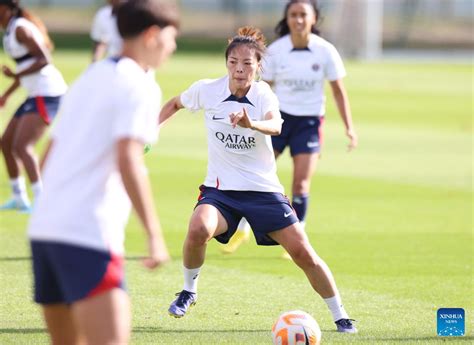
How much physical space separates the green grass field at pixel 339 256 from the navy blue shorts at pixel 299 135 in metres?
1.09

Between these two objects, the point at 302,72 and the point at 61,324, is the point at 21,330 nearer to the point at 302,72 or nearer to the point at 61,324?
the point at 61,324

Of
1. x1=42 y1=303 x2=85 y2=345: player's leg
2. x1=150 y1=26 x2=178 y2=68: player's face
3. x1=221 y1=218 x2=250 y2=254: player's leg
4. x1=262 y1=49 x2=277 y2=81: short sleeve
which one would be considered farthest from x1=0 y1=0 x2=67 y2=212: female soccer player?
x1=150 y1=26 x2=178 y2=68: player's face

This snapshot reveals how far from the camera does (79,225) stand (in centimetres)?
457

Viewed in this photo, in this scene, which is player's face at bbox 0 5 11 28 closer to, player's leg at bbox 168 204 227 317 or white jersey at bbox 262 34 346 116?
white jersey at bbox 262 34 346 116

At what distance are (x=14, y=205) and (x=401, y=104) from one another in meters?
19.2

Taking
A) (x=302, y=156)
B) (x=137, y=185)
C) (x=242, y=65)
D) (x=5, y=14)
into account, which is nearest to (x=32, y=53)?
(x=5, y=14)

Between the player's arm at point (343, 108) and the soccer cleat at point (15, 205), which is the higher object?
the player's arm at point (343, 108)

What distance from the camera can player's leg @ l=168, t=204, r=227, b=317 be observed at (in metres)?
7.53

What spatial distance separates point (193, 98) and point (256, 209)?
0.97 meters

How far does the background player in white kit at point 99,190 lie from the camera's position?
4.55 metres

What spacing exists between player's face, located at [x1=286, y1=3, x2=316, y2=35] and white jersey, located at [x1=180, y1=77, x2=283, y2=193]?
318 cm

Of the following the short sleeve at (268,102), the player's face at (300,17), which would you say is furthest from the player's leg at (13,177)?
the short sleeve at (268,102)

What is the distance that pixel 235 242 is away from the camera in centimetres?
1113

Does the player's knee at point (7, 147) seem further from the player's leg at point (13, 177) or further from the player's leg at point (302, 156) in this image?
the player's leg at point (302, 156)
